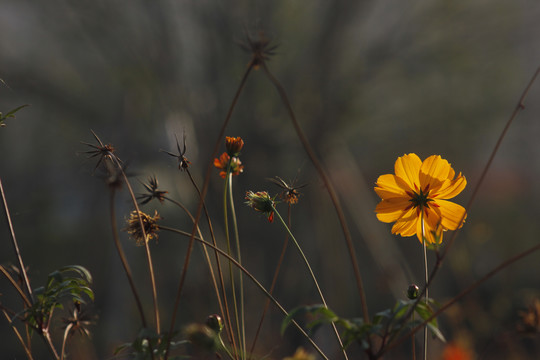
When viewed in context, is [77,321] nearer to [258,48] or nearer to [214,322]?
[214,322]

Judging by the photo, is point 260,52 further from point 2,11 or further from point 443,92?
point 443,92

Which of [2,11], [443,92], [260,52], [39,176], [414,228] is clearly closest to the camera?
[260,52]

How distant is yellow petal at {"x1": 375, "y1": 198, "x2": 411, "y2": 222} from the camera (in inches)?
23.8

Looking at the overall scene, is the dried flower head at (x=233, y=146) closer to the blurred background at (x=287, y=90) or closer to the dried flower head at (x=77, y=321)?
the dried flower head at (x=77, y=321)

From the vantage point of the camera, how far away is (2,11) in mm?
3674

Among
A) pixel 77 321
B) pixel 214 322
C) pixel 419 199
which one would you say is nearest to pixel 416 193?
pixel 419 199

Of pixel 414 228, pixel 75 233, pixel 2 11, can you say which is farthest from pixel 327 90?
pixel 414 228

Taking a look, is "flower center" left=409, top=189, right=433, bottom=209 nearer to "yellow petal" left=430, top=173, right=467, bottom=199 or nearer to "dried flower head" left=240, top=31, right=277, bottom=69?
"yellow petal" left=430, top=173, right=467, bottom=199

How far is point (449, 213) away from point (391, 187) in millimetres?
78

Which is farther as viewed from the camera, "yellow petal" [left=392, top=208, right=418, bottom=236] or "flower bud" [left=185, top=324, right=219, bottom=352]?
"yellow petal" [left=392, top=208, right=418, bottom=236]

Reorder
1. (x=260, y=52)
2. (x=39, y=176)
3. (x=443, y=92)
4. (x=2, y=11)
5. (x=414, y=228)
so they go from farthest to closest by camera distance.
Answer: (x=39, y=176) < (x=443, y=92) < (x=2, y=11) < (x=414, y=228) < (x=260, y=52)

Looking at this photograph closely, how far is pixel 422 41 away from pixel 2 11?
10.9 feet

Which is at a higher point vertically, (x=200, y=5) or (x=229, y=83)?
(x=200, y=5)

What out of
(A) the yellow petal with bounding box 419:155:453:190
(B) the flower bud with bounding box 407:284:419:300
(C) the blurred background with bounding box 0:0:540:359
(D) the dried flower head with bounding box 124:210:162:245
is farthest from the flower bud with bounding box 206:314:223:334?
(C) the blurred background with bounding box 0:0:540:359
